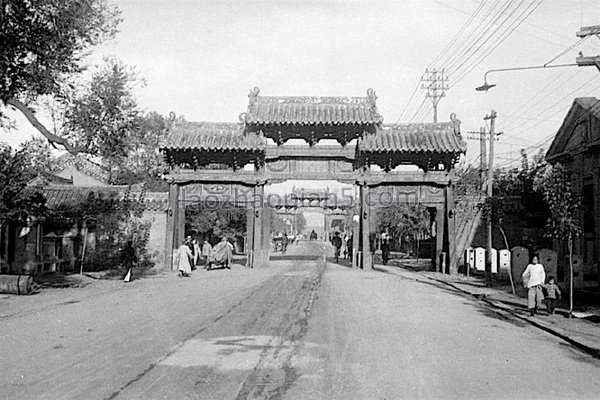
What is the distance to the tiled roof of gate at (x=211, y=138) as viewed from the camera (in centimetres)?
2797

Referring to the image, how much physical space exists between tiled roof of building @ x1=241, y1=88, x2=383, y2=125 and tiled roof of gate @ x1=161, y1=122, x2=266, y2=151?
92cm

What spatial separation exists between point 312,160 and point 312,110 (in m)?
2.40

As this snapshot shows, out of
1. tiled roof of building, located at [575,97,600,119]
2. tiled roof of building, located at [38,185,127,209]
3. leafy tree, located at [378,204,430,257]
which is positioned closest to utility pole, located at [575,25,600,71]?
tiled roof of building, located at [575,97,600,119]

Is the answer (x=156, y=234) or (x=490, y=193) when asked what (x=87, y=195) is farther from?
(x=490, y=193)

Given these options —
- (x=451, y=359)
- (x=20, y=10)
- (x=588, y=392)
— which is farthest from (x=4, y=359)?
(x=20, y=10)

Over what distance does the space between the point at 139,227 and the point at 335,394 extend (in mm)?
24990

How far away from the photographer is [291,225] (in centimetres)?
12312

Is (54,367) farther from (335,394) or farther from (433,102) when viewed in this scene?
(433,102)

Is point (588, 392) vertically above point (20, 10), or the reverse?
point (20, 10)

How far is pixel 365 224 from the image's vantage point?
2819 cm

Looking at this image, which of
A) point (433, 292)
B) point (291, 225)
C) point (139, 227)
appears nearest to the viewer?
point (433, 292)

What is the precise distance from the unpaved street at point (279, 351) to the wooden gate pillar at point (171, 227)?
10.5m

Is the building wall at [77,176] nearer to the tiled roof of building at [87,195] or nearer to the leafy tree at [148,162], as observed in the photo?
the leafy tree at [148,162]

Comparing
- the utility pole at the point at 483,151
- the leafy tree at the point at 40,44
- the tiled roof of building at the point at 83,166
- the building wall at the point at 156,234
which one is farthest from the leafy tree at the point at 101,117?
the tiled roof of building at the point at 83,166
